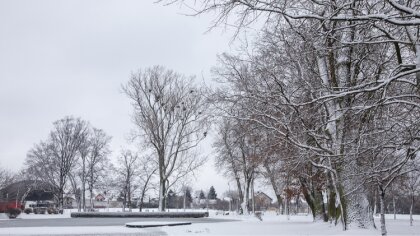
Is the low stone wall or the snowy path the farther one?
the low stone wall

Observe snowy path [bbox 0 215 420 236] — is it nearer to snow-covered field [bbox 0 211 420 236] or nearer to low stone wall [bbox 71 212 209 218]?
snow-covered field [bbox 0 211 420 236]

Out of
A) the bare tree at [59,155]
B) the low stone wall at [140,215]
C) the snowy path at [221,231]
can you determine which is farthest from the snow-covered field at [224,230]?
the bare tree at [59,155]

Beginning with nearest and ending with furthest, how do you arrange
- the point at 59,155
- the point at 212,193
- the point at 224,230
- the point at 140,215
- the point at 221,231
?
the point at 221,231 → the point at 224,230 → the point at 140,215 → the point at 59,155 → the point at 212,193

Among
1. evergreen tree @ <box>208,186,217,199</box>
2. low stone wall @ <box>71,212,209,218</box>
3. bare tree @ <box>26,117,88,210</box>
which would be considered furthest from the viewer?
evergreen tree @ <box>208,186,217,199</box>

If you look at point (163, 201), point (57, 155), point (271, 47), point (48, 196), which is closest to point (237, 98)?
point (271, 47)

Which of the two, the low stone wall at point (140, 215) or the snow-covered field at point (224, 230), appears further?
the low stone wall at point (140, 215)

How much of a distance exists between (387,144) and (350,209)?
28.4 ft

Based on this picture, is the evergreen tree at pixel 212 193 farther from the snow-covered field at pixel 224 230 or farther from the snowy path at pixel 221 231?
the snowy path at pixel 221 231

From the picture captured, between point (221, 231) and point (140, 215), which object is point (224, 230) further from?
point (140, 215)

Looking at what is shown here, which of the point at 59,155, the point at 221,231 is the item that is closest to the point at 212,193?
the point at 59,155

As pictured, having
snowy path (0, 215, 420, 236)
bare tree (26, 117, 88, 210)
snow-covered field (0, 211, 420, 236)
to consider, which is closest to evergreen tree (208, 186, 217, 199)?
bare tree (26, 117, 88, 210)

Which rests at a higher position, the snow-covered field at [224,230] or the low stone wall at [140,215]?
the snow-covered field at [224,230]

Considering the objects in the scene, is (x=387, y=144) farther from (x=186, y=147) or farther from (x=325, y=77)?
(x=186, y=147)

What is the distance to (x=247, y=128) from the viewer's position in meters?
18.3
